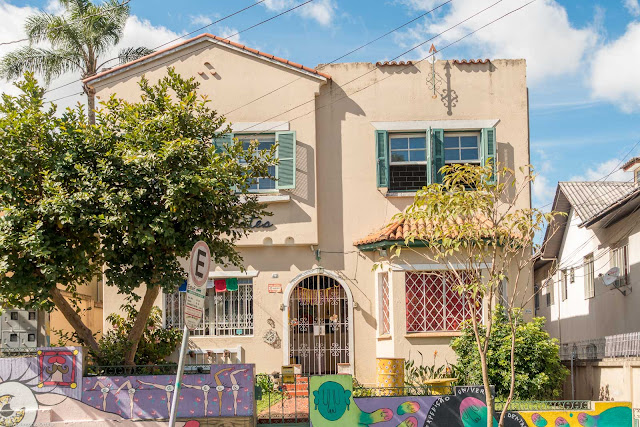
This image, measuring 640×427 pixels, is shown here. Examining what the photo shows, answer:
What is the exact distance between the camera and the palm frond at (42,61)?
83.0 feet

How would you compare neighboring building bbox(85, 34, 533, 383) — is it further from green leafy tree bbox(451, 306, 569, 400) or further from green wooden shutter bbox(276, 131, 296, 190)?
green leafy tree bbox(451, 306, 569, 400)

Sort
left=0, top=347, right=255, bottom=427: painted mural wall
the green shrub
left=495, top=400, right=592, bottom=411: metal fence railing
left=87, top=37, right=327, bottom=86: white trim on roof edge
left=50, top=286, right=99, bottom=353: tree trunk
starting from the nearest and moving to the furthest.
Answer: left=0, top=347, right=255, bottom=427: painted mural wall, left=50, top=286, right=99, bottom=353: tree trunk, left=495, top=400, right=592, bottom=411: metal fence railing, the green shrub, left=87, top=37, right=327, bottom=86: white trim on roof edge

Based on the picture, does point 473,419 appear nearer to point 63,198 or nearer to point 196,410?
point 196,410

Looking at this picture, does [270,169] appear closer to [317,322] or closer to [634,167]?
[317,322]

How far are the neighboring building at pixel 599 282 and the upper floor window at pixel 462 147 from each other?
2961 millimetres

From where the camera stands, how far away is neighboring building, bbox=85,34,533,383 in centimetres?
1811

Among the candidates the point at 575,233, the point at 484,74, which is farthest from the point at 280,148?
the point at 575,233

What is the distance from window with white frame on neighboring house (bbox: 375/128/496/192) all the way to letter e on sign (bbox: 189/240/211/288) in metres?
9.53

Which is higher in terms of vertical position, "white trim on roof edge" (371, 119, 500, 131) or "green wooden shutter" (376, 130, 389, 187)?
"white trim on roof edge" (371, 119, 500, 131)

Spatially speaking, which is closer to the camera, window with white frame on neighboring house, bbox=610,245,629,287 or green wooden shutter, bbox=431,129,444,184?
green wooden shutter, bbox=431,129,444,184

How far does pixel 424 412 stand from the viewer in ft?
42.9

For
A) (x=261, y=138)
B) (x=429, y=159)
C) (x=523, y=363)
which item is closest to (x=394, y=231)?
(x=429, y=159)

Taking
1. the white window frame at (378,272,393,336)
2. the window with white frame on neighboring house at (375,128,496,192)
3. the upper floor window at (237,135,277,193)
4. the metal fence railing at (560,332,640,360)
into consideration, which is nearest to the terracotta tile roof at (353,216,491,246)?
the white window frame at (378,272,393,336)

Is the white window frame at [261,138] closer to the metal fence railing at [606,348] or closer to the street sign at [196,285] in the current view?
the metal fence railing at [606,348]
